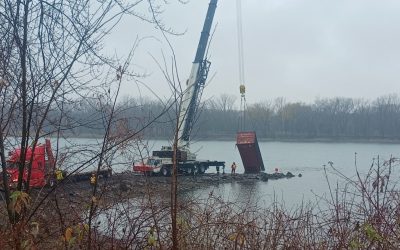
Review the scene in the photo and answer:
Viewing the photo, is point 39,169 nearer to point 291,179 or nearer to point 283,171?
point 291,179

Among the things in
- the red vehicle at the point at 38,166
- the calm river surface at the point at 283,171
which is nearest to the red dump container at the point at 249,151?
the calm river surface at the point at 283,171

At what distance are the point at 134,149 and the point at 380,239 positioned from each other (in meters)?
2.22

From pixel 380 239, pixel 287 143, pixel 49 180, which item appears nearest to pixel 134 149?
pixel 49 180

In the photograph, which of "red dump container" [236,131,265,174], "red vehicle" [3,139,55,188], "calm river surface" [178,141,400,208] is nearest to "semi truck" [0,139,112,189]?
"red vehicle" [3,139,55,188]

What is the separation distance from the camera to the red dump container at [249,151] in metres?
38.3

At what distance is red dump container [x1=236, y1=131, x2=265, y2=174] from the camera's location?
38344mm

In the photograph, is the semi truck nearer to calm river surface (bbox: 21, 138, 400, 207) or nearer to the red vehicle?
the red vehicle

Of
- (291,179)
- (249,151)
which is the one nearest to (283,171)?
(249,151)

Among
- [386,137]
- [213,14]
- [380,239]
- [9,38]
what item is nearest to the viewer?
[9,38]

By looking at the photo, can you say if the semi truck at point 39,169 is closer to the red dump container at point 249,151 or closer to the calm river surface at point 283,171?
the calm river surface at point 283,171

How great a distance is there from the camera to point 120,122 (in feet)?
14.7

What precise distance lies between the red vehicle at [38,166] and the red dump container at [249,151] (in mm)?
33429

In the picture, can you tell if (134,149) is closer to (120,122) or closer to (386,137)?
(120,122)

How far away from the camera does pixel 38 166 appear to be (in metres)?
4.97
